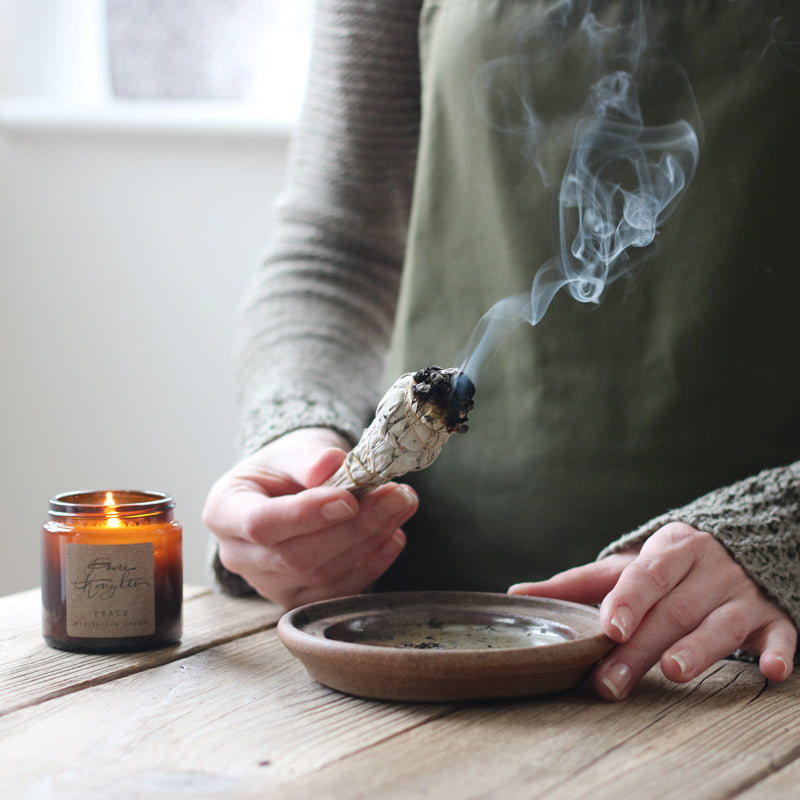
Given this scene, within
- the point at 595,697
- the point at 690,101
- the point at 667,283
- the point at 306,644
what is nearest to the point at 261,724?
the point at 306,644

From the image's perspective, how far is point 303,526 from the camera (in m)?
0.88

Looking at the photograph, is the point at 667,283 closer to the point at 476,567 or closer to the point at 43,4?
the point at 476,567

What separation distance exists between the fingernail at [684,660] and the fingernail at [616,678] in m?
0.04

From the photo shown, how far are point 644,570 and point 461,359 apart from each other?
0.41m

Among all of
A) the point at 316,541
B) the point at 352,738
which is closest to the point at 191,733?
the point at 352,738

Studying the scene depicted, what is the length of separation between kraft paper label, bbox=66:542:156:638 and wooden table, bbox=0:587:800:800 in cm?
3

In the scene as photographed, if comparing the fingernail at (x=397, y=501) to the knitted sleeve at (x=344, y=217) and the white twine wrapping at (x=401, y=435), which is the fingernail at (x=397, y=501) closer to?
the white twine wrapping at (x=401, y=435)

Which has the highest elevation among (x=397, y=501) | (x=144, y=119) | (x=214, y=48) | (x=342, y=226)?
(x=214, y=48)

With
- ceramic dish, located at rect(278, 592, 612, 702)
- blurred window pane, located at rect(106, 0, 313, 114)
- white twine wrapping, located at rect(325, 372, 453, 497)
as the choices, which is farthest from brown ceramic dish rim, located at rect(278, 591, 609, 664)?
blurred window pane, located at rect(106, 0, 313, 114)

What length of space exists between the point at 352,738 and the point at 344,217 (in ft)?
2.78

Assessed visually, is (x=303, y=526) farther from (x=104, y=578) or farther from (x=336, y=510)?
(x=104, y=578)

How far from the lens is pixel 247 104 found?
208 cm

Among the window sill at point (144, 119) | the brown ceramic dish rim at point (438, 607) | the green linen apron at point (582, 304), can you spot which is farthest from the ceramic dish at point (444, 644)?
the window sill at point (144, 119)

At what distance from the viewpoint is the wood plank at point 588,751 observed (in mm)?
546
